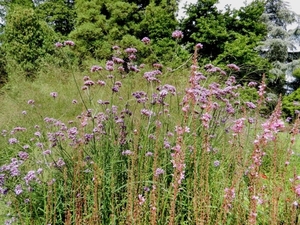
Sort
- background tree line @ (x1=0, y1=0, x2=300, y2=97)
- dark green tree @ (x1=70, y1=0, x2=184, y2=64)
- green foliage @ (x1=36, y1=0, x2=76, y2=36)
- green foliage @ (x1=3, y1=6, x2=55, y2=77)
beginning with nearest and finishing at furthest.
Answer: green foliage @ (x1=3, y1=6, x2=55, y2=77), background tree line @ (x1=0, y1=0, x2=300, y2=97), dark green tree @ (x1=70, y1=0, x2=184, y2=64), green foliage @ (x1=36, y1=0, x2=76, y2=36)

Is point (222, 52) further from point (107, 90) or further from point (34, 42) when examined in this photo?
point (107, 90)

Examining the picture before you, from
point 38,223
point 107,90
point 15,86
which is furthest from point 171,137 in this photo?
point 15,86

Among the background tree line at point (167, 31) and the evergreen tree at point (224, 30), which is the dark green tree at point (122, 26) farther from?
the evergreen tree at point (224, 30)

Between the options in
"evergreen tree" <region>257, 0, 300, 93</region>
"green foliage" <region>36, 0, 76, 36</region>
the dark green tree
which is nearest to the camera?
the dark green tree

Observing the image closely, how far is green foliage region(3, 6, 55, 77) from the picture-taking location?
13375 millimetres

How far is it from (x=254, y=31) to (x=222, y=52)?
82.9 inches

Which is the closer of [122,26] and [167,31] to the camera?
[167,31]

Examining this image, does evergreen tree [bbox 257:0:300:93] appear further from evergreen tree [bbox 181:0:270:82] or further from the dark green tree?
the dark green tree

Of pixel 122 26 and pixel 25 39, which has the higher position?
pixel 122 26

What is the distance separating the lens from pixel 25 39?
13.6 metres

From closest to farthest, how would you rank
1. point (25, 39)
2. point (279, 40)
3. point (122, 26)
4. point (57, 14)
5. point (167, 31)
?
point (25, 39)
point (167, 31)
point (122, 26)
point (279, 40)
point (57, 14)

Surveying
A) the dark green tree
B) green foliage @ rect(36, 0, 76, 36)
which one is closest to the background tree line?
the dark green tree

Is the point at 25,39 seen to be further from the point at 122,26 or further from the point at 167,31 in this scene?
the point at 167,31

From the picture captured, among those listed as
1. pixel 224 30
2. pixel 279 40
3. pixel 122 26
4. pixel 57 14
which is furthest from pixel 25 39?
pixel 279 40
